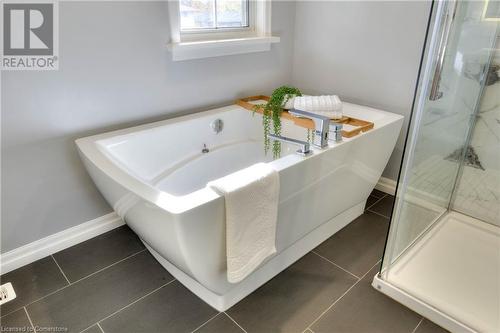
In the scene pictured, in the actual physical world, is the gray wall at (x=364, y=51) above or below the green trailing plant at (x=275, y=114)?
above

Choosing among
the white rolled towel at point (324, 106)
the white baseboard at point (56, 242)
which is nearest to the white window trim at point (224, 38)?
the white rolled towel at point (324, 106)

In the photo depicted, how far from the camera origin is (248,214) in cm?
132

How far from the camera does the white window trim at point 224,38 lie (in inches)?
81.0

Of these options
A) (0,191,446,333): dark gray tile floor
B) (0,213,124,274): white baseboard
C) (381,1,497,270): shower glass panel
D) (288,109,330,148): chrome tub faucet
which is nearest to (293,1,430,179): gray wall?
(381,1,497,270): shower glass panel

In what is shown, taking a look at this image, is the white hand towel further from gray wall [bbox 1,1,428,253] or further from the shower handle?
gray wall [bbox 1,1,428,253]

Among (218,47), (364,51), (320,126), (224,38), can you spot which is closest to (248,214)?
(320,126)

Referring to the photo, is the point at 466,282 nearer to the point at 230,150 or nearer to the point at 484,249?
the point at 484,249

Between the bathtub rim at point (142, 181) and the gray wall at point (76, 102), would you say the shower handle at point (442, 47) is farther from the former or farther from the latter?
the gray wall at point (76, 102)

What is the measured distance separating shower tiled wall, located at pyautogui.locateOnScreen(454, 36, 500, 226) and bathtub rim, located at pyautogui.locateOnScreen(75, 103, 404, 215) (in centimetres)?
50

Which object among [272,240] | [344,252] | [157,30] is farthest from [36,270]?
[344,252]

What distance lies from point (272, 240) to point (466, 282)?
1.04 meters

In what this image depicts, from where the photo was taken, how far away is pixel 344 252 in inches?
76.0

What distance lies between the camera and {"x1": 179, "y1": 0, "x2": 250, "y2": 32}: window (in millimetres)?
2246

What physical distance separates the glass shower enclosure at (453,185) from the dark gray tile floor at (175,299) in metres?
0.14
